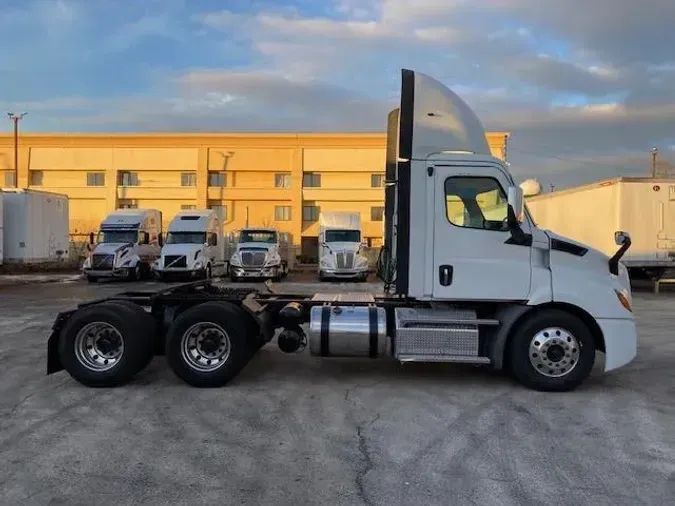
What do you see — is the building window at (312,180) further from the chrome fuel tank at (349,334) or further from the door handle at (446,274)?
the door handle at (446,274)

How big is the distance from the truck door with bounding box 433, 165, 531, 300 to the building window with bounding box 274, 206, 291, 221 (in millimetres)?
38946

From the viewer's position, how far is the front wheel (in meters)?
7.13

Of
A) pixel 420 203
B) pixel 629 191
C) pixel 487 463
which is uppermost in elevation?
pixel 629 191

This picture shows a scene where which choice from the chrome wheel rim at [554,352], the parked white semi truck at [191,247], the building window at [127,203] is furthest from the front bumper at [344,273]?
the building window at [127,203]

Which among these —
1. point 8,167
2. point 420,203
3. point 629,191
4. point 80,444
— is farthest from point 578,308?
point 8,167

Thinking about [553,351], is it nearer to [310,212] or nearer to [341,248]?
[341,248]

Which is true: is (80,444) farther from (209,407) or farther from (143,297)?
(143,297)

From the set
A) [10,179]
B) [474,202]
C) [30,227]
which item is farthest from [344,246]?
[10,179]

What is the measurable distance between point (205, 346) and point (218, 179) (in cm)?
3987

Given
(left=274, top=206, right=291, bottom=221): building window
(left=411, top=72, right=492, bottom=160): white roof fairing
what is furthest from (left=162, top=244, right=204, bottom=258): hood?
(left=411, top=72, right=492, bottom=160): white roof fairing

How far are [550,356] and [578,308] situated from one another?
652 millimetres

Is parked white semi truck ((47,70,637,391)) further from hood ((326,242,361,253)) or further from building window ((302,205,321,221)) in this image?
building window ((302,205,321,221))

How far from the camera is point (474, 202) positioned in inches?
290

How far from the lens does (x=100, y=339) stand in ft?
24.6
